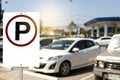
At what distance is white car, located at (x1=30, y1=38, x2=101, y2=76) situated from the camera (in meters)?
10.6

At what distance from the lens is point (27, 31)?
12.4 ft

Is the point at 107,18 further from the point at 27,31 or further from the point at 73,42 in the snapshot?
the point at 27,31

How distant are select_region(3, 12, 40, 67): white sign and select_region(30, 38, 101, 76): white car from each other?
645 centimetres

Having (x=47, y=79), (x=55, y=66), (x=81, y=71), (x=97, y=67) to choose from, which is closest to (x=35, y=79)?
(x=47, y=79)

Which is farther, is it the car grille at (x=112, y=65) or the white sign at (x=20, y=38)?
the car grille at (x=112, y=65)

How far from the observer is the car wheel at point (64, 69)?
10773 millimetres

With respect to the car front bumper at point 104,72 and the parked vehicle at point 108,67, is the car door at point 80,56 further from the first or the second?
the car front bumper at point 104,72

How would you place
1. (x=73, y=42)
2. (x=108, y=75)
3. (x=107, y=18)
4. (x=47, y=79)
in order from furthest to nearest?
(x=107, y=18)
(x=73, y=42)
(x=47, y=79)
(x=108, y=75)

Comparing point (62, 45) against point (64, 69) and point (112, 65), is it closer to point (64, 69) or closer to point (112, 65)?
point (64, 69)

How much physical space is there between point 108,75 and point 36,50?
4358 millimetres

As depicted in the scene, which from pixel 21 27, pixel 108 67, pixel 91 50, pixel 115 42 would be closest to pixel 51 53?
pixel 91 50

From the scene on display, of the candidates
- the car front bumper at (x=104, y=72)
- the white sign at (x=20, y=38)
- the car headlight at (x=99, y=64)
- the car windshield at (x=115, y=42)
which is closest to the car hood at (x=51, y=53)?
the car windshield at (x=115, y=42)

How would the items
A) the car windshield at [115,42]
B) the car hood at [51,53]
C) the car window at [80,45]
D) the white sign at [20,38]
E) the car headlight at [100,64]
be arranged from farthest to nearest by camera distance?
the car window at [80,45]
the car hood at [51,53]
the car windshield at [115,42]
the car headlight at [100,64]
the white sign at [20,38]

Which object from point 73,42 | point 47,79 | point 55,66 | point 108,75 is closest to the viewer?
point 108,75
